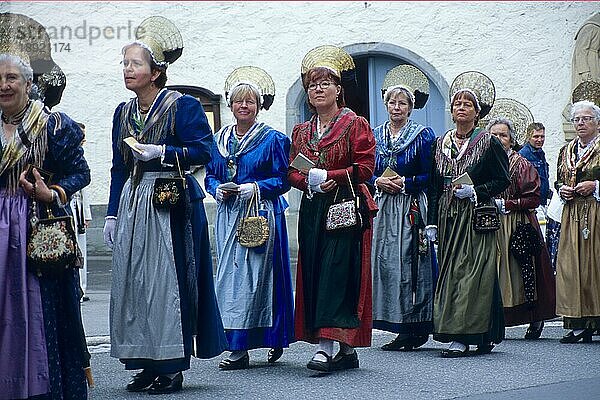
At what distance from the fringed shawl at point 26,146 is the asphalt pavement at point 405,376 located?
5.11 feet

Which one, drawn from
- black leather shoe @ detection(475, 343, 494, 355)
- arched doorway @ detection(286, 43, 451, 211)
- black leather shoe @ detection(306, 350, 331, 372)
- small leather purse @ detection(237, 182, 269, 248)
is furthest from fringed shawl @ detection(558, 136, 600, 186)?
arched doorway @ detection(286, 43, 451, 211)

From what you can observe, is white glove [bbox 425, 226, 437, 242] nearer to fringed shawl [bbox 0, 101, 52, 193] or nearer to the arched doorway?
fringed shawl [bbox 0, 101, 52, 193]

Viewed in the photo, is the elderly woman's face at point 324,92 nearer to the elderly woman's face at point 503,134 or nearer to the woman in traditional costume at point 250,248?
the woman in traditional costume at point 250,248

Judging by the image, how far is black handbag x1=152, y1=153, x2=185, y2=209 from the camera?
23.0 feet

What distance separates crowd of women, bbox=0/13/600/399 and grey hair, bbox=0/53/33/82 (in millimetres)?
14

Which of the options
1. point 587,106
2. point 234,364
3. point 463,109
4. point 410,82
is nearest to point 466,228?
point 463,109

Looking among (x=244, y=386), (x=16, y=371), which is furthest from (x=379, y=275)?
(x=16, y=371)

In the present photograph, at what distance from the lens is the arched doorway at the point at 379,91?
18.7 metres

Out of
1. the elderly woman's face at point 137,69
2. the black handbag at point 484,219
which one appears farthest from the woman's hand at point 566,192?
the elderly woman's face at point 137,69

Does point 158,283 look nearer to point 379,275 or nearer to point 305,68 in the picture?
point 305,68

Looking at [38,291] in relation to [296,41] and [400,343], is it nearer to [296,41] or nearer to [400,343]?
[400,343]

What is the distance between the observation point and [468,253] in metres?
8.74

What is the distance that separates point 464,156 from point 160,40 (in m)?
2.55

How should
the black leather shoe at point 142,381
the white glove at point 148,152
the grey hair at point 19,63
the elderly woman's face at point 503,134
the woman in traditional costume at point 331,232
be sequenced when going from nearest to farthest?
the grey hair at point 19,63
the white glove at point 148,152
the black leather shoe at point 142,381
the woman in traditional costume at point 331,232
the elderly woman's face at point 503,134
